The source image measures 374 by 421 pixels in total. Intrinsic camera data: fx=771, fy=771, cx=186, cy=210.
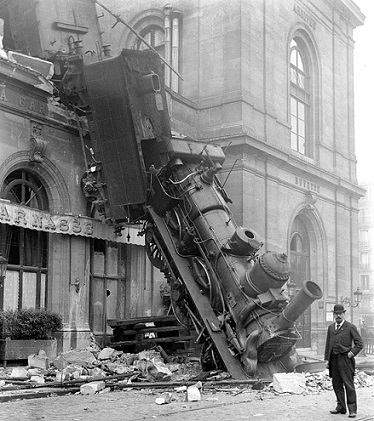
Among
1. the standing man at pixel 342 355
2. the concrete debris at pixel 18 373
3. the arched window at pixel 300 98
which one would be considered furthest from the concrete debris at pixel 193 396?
the arched window at pixel 300 98

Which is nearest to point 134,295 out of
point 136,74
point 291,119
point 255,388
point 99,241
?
point 99,241

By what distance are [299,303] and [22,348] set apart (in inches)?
236

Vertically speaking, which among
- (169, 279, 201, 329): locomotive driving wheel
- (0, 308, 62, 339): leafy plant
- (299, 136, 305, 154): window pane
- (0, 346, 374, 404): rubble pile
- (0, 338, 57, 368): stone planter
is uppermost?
(299, 136, 305, 154): window pane

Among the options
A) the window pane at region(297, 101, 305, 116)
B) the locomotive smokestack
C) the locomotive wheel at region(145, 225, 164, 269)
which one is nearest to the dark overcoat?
the locomotive smokestack

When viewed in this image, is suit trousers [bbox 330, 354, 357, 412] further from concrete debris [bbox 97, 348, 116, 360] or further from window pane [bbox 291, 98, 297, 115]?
window pane [bbox 291, 98, 297, 115]

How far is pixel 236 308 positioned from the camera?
→ 16234 mm

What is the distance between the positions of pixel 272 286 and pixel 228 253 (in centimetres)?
132

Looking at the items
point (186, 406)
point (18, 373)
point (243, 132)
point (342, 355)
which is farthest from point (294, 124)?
point (186, 406)

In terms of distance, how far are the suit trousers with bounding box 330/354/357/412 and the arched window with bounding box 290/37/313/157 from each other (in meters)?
17.8

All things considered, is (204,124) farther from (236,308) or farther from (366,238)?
(366,238)

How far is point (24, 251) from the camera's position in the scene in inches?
748

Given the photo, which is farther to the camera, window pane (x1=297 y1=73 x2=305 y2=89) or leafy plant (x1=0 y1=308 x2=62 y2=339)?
window pane (x1=297 y1=73 x2=305 y2=89)

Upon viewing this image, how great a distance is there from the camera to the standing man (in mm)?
11305

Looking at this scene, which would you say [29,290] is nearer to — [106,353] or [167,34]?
[106,353]
